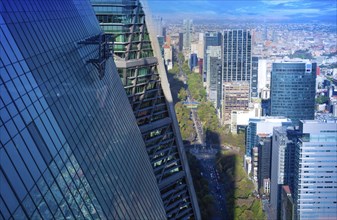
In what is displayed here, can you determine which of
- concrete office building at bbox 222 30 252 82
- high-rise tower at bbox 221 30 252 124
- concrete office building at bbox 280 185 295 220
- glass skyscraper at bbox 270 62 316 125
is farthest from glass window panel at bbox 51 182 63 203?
concrete office building at bbox 222 30 252 82

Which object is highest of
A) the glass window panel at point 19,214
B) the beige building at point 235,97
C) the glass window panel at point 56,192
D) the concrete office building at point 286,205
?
the glass window panel at point 19,214

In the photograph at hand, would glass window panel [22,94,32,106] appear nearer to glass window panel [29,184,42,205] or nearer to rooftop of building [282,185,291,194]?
glass window panel [29,184,42,205]

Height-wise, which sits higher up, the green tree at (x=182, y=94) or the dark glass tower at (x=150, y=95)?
the dark glass tower at (x=150, y=95)

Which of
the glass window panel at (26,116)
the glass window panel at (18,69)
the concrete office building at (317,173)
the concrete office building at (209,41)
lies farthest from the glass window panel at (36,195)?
the concrete office building at (209,41)

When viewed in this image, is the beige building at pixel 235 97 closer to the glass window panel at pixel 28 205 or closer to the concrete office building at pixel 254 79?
the concrete office building at pixel 254 79

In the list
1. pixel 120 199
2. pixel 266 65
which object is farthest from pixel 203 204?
pixel 266 65

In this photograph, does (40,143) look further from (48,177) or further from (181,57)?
(181,57)

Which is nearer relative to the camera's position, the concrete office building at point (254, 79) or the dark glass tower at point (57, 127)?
the dark glass tower at point (57, 127)
